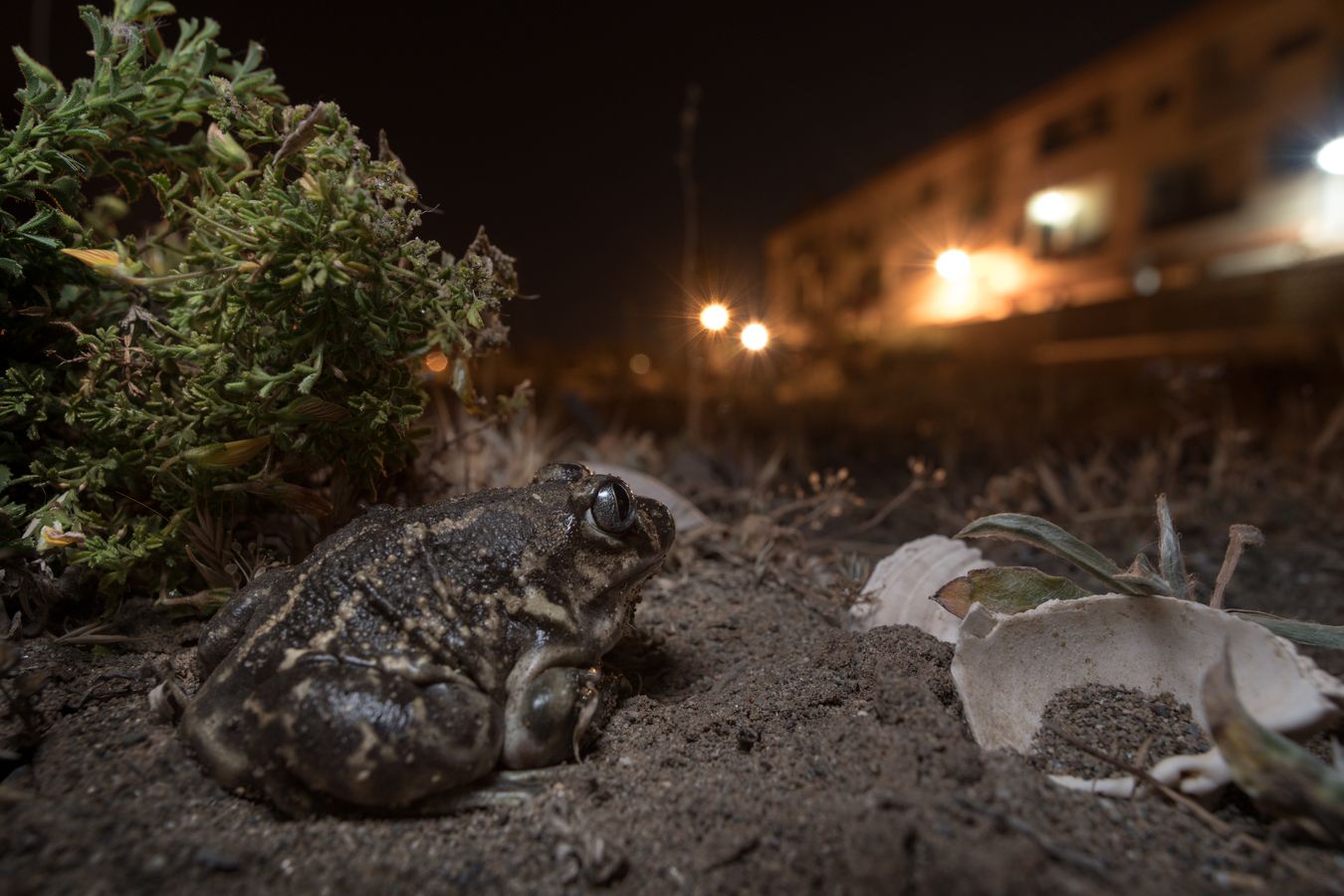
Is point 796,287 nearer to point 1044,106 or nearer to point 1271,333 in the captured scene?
point 1044,106

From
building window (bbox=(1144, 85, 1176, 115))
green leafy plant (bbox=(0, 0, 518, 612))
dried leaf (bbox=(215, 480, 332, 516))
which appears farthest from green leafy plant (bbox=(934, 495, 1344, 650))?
building window (bbox=(1144, 85, 1176, 115))

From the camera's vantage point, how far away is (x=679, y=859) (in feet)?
4.92

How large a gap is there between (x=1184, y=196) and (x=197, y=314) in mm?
17491

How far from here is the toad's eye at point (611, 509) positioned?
1976 millimetres

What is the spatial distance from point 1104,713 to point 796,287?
16.8 meters

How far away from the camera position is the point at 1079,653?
194cm

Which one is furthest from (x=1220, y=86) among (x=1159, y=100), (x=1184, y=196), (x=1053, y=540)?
(x=1053, y=540)

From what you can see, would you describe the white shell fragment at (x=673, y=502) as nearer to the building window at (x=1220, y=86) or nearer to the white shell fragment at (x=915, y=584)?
the white shell fragment at (x=915, y=584)

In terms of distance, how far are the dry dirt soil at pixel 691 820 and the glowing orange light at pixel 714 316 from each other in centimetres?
190

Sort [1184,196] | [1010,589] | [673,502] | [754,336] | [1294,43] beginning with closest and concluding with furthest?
1. [1010,589]
2. [673,502]
3. [754,336]
4. [1294,43]
5. [1184,196]

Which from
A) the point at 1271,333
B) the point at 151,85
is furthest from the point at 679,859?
the point at 1271,333

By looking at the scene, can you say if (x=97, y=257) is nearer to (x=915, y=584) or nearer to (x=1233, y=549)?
(x=915, y=584)

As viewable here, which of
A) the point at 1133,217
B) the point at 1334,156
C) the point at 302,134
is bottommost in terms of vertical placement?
the point at 302,134

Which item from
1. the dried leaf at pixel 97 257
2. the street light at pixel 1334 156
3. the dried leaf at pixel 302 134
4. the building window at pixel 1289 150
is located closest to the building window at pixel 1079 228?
the building window at pixel 1289 150
